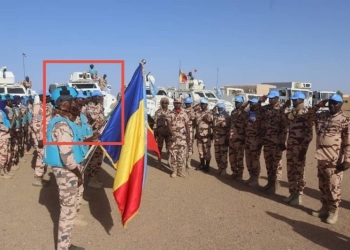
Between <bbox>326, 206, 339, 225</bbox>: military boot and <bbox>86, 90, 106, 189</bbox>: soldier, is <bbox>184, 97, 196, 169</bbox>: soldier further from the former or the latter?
<bbox>326, 206, 339, 225</bbox>: military boot

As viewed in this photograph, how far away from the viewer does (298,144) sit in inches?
236

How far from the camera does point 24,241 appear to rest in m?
4.38

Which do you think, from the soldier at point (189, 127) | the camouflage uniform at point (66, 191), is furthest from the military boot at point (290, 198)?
the camouflage uniform at point (66, 191)

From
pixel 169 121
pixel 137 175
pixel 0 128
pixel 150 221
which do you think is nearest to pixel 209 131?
pixel 169 121

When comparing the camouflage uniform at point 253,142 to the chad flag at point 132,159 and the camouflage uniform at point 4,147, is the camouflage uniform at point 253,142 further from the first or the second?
the camouflage uniform at point 4,147

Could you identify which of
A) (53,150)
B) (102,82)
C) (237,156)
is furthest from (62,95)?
(102,82)

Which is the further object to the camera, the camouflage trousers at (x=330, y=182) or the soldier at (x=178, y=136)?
the soldier at (x=178, y=136)

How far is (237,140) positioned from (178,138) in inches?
56.5

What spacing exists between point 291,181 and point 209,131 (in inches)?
116

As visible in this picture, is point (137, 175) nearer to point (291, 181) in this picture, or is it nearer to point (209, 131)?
point (291, 181)

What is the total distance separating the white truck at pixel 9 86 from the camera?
1686 centimetres

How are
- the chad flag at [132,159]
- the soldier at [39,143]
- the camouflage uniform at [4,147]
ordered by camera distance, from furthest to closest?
the camouflage uniform at [4,147]
the soldier at [39,143]
the chad flag at [132,159]

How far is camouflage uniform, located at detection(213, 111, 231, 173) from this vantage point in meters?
8.20

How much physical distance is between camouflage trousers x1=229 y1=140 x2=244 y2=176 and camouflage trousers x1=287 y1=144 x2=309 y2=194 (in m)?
1.68
